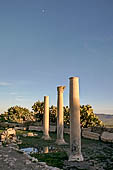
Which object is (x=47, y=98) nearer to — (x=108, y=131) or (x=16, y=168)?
(x=108, y=131)

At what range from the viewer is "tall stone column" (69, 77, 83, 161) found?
465 inches

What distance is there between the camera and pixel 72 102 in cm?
1251

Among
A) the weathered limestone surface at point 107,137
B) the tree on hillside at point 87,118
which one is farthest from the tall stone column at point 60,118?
the tree on hillside at point 87,118

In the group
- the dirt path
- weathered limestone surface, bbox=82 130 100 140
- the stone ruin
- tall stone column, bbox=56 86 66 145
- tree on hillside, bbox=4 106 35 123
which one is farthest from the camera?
tree on hillside, bbox=4 106 35 123

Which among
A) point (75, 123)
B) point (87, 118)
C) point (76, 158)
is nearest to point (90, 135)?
point (75, 123)

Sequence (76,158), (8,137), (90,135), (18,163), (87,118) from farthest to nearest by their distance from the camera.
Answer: (87,118), (90,135), (8,137), (76,158), (18,163)

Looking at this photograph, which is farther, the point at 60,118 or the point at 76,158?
the point at 60,118

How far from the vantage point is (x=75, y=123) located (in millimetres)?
12125

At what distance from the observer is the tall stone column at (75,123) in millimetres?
11820

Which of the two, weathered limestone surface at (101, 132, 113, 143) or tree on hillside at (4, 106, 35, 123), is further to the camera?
tree on hillside at (4, 106, 35, 123)

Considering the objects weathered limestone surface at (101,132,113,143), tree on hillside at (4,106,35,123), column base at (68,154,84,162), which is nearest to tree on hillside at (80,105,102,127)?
weathered limestone surface at (101,132,113,143)

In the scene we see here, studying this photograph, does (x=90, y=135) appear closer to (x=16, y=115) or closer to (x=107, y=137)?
(x=107, y=137)

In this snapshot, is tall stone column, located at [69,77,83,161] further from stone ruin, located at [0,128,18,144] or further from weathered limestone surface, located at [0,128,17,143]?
weathered limestone surface, located at [0,128,17,143]

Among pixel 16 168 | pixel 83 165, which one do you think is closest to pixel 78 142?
pixel 83 165
